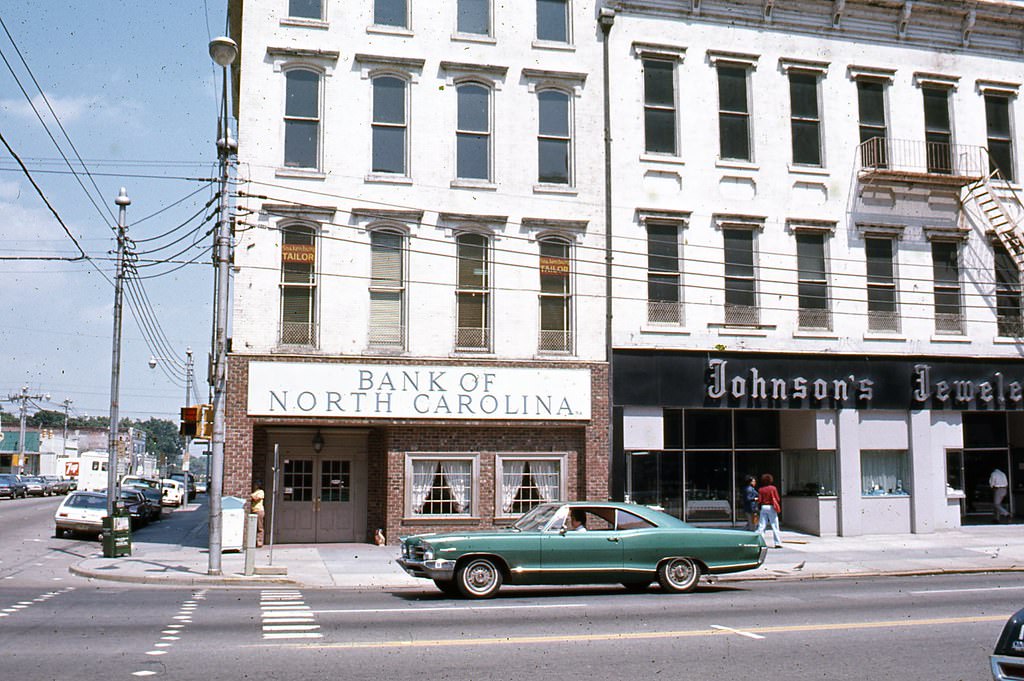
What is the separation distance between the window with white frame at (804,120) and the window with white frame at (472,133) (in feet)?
28.5

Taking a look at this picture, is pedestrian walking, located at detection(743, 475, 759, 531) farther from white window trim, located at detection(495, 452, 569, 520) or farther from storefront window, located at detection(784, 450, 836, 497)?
white window trim, located at detection(495, 452, 569, 520)

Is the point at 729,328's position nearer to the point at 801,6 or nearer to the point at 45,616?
the point at 801,6

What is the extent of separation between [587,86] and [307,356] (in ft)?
33.4

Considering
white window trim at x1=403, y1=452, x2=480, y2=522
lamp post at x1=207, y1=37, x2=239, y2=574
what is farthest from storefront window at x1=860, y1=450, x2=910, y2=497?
lamp post at x1=207, y1=37, x2=239, y2=574

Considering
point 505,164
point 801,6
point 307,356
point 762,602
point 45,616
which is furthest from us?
point 801,6

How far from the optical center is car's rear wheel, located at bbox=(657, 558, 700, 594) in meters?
16.1

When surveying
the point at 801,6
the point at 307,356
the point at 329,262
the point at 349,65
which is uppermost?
the point at 801,6

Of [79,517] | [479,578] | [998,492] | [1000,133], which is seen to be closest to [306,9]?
[479,578]

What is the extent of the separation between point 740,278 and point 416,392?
367 inches

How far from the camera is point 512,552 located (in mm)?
15336

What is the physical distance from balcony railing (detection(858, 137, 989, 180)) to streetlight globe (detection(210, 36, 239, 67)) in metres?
17.7

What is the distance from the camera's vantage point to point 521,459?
25.4 meters

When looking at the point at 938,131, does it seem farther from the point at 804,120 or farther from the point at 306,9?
the point at 306,9

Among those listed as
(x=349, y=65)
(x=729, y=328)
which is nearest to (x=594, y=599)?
(x=729, y=328)
